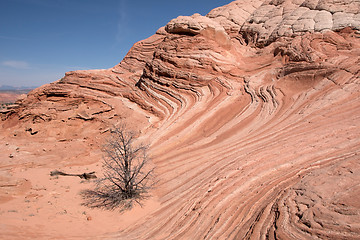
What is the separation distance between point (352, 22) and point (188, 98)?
11303 mm

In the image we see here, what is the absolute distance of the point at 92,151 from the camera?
13.0 metres

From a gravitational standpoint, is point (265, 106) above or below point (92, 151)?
below

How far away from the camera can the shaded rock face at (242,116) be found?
4.36 meters

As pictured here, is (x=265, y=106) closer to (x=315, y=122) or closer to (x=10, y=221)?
(x=315, y=122)

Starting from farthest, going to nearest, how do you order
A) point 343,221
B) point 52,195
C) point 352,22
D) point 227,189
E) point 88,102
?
point 88,102
point 352,22
point 52,195
point 227,189
point 343,221

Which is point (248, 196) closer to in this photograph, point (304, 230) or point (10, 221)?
point (304, 230)

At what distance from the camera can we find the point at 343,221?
3133mm

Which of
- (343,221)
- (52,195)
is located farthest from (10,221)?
(343,221)

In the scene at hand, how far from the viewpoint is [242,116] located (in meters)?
10.7

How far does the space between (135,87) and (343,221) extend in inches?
658

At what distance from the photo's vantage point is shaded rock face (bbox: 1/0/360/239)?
4.36m

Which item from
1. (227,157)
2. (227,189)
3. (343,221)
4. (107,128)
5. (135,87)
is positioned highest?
(135,87)

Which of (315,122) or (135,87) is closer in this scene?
(315,122)

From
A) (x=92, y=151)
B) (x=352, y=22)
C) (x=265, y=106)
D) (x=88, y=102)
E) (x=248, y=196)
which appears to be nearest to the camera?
(x=248, y=196)
